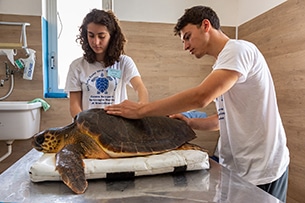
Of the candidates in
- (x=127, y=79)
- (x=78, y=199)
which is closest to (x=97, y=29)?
(x=127, y=79)

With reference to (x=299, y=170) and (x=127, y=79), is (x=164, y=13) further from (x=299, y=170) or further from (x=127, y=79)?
(x=299, y=170)

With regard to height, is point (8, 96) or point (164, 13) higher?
point (164, 13)

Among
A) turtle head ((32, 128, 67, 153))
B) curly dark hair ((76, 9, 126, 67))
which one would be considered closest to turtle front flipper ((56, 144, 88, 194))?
turtle head ((32, 128, 67, 153))

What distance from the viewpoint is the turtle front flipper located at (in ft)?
1.95

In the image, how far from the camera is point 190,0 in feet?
7.27

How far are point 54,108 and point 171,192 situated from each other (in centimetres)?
159

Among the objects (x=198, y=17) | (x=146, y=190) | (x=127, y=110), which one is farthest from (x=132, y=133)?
(x=198, y=17)

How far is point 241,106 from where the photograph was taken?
88 centimetres

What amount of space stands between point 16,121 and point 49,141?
967mm

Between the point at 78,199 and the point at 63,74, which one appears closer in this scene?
the point at 78,199

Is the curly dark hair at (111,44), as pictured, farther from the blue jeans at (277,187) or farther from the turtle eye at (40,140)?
the blue jeans at (277,187)

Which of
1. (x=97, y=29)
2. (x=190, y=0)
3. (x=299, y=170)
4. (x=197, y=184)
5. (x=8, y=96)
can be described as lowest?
(x=299, y=170)

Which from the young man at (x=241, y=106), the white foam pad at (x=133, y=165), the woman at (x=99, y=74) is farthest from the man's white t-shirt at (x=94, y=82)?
the white foam pad at (x=133, y=165)

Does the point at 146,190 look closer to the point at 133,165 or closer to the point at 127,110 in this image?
the point at 133,165
